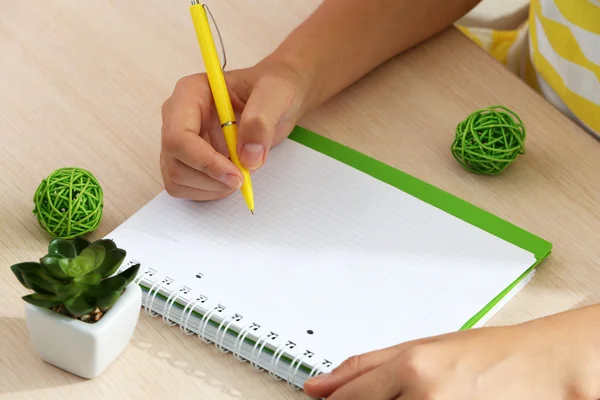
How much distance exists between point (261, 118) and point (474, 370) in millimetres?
307

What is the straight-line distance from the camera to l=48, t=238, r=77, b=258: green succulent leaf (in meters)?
0.70

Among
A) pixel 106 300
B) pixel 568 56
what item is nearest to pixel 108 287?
pixel 106 300

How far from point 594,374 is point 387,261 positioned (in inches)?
7.6

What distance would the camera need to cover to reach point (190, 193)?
34.0 inches

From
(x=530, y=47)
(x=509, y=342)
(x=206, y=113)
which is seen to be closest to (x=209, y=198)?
(x=206, y=113)

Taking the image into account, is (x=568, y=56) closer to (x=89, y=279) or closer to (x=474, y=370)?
(x=474, y=370)

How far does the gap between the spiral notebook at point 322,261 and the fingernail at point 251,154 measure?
0.12 ft

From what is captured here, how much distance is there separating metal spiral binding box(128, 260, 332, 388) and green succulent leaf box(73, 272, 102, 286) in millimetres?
98

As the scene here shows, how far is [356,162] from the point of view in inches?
36.0

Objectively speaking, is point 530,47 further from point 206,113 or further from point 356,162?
point 206,113

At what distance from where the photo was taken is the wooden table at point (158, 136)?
75 cm

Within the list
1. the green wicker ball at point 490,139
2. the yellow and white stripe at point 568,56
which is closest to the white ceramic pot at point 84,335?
the green wicker ball at point 490,139

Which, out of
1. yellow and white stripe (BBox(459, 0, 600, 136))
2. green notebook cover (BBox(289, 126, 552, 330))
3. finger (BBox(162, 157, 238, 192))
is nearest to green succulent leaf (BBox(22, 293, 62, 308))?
finger (BBox(162, 157, 238, 192))

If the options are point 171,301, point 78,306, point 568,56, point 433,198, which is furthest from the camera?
point 568,56
